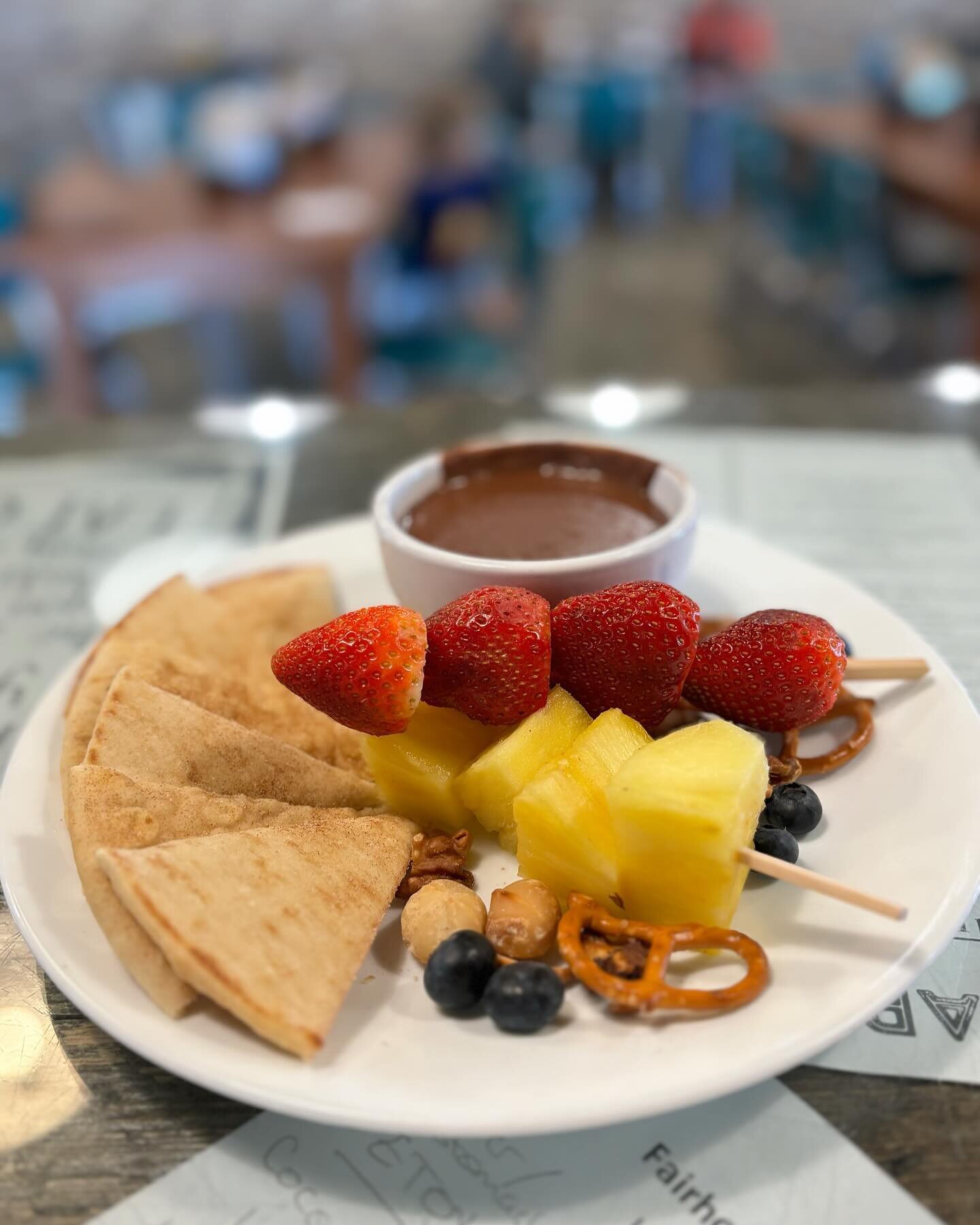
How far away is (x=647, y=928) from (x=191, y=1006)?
0.45 metres

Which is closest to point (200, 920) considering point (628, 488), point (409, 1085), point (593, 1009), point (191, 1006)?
point (191, 1006)

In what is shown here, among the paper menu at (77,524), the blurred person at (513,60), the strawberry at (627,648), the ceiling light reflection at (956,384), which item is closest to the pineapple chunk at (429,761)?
the strawberry at (627,648)

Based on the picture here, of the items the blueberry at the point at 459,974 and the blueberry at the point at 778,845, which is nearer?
the blueberry at the point at 459,974

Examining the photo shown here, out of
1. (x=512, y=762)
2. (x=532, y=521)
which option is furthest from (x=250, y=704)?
Answer: (x=532, y=521)

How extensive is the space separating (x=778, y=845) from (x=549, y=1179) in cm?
42

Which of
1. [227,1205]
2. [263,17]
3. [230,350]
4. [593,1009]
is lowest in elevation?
[230,350]

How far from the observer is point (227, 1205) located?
0.92 metres

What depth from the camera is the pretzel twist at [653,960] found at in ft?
3.11

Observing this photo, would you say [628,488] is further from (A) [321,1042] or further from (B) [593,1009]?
(A) [321,1042]

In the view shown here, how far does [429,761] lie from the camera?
4.04 ft

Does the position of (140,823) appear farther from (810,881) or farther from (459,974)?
(810,881)

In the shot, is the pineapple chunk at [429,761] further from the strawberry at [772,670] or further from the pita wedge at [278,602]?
the pita wedge at [278,602]

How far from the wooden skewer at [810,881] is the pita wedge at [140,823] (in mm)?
431

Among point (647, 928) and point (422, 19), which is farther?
point (422, 19)
